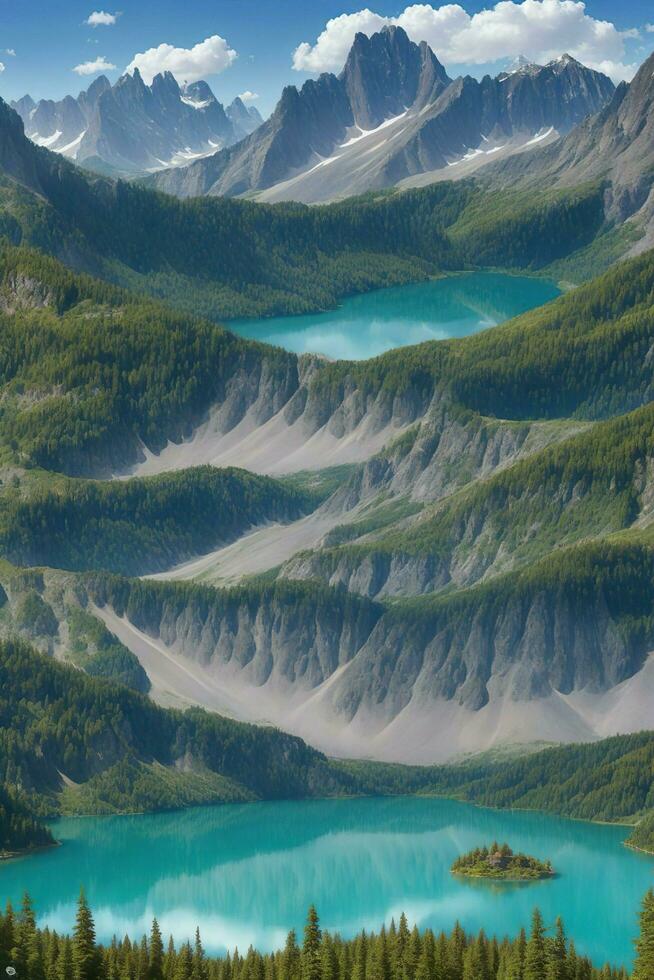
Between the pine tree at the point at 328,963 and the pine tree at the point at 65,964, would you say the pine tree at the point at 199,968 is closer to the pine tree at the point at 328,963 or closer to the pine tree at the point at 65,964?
the pine tree at the point at 328,963

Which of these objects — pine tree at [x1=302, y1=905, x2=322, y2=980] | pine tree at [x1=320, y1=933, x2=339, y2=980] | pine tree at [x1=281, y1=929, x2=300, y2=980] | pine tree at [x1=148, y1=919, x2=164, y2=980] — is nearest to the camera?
pine tree at [x1=302, y1=905, x2=322, y2=980]

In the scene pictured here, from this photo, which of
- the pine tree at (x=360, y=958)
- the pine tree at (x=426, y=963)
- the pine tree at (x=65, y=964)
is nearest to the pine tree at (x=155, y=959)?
the pine tree at (x=65, y=964)

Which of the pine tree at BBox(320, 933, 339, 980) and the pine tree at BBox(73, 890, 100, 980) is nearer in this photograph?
the pine tree at BBox(73, 890, 100, 980)

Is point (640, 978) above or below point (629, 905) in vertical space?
below

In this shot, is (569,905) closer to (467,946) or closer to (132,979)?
(467,946)

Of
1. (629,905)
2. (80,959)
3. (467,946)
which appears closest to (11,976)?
(80,959)

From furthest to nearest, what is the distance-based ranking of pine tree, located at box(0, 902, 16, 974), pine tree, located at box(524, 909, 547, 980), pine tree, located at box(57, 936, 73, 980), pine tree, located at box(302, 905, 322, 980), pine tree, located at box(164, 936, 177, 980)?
1. pine tree, located at box(164, 936, 177, 980)
2. pine tree, located at box(302, 905, 322, 980)
3. pine tree, located at box(0, 902, 16, 974)
4. pine tree, located at box(524, 909, 547, 980)
5. pine tree, located at box(57, 936, 73, 980)

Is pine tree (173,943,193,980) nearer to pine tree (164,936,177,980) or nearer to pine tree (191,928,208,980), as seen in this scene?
pine tree (191,928,208,980)

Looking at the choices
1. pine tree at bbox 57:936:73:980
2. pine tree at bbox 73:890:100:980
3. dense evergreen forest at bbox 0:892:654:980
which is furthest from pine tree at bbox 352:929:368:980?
pine tree at bbox 57:936:73:980

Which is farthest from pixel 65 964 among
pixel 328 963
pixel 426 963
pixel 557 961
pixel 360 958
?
pixel 557 961
